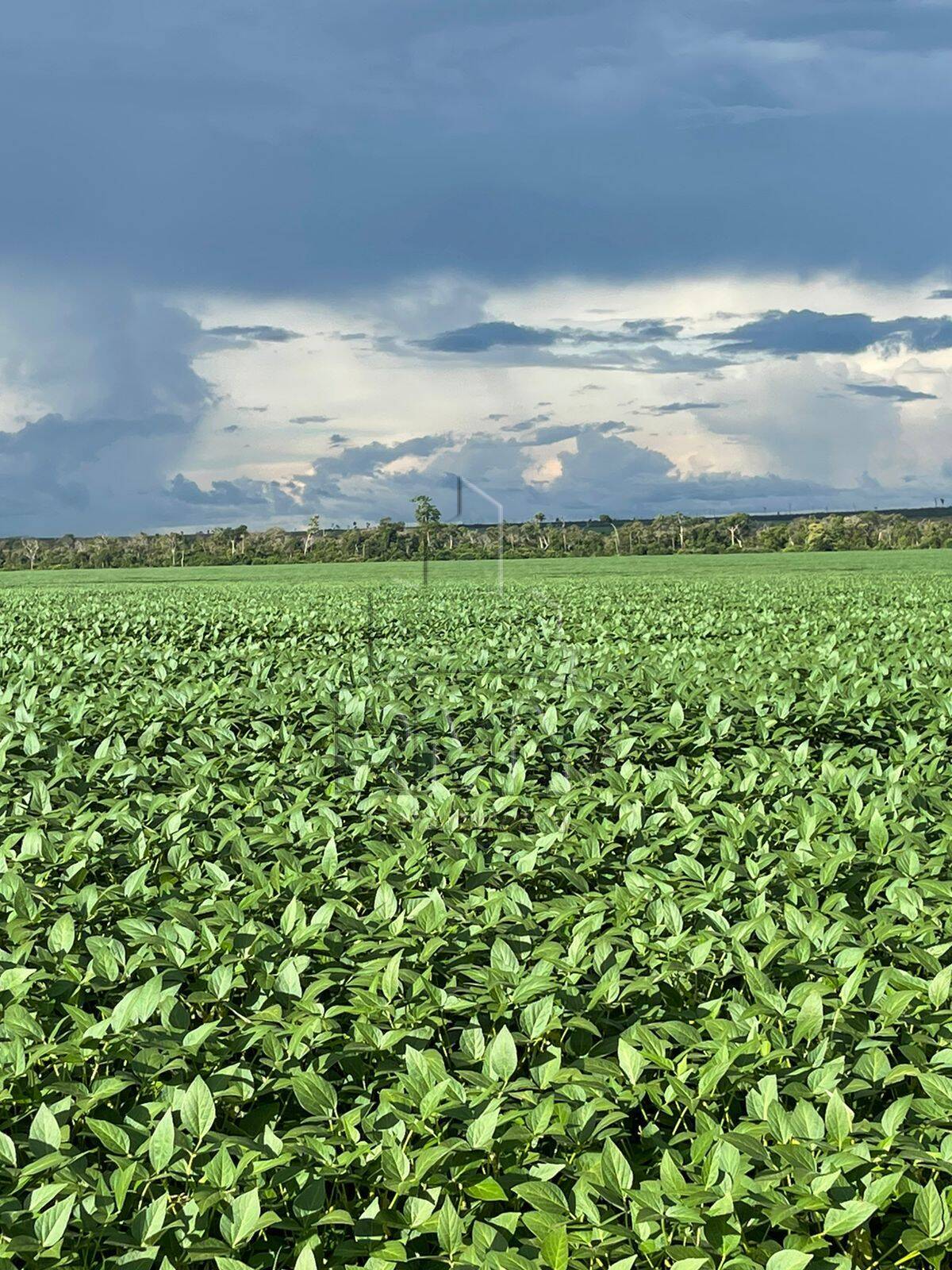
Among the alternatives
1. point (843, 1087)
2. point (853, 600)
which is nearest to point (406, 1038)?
point (843, 1087)

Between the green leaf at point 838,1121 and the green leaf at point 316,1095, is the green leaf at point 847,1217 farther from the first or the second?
the green leaf at point 316,1095

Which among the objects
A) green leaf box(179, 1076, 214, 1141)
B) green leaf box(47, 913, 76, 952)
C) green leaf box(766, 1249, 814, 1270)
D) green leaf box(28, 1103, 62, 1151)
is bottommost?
green leaf box(766, 1249, 814, 1270)

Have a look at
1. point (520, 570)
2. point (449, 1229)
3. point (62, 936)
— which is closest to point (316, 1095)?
point (449, 1229)

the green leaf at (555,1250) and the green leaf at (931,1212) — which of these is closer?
the green leaf at (555,1250)

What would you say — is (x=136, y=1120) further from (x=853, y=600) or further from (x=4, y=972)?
(x=853, y=600)

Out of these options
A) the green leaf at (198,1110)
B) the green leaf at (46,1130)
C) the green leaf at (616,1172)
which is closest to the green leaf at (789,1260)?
the green leaf at (616,1172)

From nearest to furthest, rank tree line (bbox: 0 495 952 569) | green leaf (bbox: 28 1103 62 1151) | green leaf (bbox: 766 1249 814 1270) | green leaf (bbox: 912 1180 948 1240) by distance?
green leaf (bbox: 766 1249 814 1270)
green leaf (bbox: 912 1180 948 1240)
green leaf (bbox: 28 1103 62 1151)
tree line (bbox: 0 495 952 569)

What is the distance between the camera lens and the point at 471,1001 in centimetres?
261

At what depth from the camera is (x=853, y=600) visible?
66.8ft

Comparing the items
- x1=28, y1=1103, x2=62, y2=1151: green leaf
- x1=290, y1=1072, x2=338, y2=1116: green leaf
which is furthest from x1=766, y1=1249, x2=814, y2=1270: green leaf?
x1=28, y1=1103, x2=62, y2=1151: green leaf

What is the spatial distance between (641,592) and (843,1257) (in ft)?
78.1

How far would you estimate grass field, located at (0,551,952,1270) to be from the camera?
196 cm

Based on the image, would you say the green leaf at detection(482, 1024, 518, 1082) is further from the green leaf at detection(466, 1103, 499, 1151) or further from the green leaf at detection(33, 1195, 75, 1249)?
the green leaf at detection(33, 1195, 75, 1249)

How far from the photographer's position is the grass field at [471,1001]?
196cm
